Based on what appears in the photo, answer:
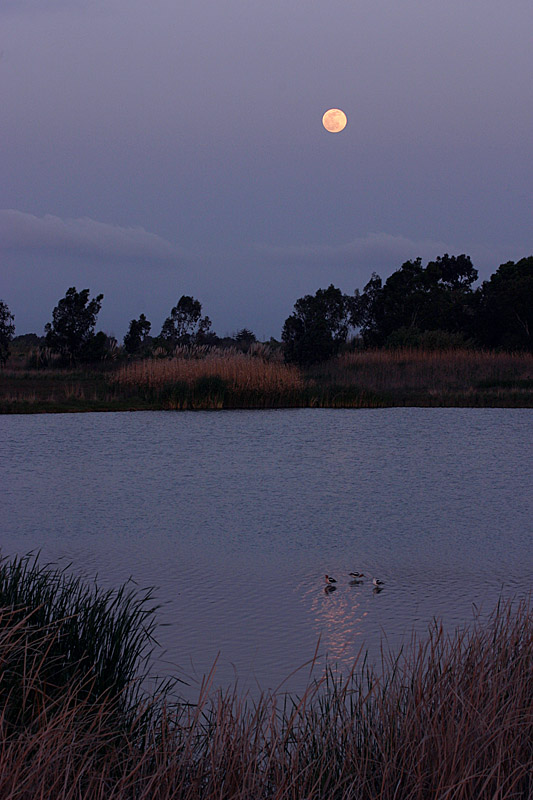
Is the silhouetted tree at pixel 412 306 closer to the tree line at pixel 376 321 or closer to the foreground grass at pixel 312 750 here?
the tree line at pixel 376 321

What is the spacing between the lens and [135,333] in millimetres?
48344

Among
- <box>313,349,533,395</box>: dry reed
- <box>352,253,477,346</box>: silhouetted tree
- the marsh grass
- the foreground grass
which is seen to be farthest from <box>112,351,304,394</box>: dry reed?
the foreground grass

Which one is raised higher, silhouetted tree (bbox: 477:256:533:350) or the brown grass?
silhouetted tree (bbox: 477:256:533:350)

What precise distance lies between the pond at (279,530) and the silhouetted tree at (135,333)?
95.8ft

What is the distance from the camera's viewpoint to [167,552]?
852 cm

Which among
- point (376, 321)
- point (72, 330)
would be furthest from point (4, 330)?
point (376, 321)

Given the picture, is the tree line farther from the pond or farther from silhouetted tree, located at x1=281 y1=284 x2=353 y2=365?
the pond

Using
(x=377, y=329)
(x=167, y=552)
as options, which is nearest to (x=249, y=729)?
(x=167, y=552)

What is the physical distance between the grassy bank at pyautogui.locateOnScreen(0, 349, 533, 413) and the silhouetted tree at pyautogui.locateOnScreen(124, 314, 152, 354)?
44.9ft

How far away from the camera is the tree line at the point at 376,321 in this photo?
129 ft

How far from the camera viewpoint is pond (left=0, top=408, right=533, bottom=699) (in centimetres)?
612

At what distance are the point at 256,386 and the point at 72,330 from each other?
15.3 m

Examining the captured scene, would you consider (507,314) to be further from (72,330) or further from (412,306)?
(72,330)

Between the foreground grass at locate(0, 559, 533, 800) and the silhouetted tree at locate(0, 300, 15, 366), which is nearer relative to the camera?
the foreground grass at locate(0, 559, 533, 800)
